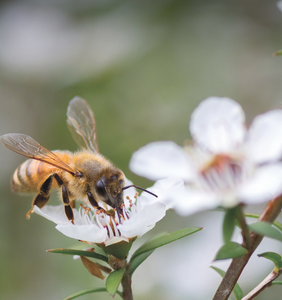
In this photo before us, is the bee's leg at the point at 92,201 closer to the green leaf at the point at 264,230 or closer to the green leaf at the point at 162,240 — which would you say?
the green leaf at the point at 162,240

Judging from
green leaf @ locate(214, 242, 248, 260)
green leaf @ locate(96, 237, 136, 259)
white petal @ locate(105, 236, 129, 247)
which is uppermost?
green leaf @ locate(214, 242, 248, 260)

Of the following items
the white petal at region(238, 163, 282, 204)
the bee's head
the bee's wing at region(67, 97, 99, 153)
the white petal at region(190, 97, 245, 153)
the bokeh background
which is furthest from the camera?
the bokeh background

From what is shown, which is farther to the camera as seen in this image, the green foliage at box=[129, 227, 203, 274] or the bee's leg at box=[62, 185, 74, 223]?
the bee's leg at box=[62, 185, 74, 223]

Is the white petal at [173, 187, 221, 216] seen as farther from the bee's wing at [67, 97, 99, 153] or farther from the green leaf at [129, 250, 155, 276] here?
the bee's wing at [67, 97, 99, 153]

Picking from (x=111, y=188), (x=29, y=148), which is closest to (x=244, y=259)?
(x=111, y=188)

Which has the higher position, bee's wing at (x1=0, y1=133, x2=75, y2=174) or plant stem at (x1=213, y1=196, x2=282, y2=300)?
bee's wing at (x1=0, y1=133, x2=75, y2=174)

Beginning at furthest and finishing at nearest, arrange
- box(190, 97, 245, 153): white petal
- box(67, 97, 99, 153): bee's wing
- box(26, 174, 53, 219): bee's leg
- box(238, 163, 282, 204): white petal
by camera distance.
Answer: box(67, 97, 99, 153): bee's wing, box(26, 174, 53, 219): bee's leg, box(190, 97, 245, 153): white petal, box(238, 163, 282, 204): white petal

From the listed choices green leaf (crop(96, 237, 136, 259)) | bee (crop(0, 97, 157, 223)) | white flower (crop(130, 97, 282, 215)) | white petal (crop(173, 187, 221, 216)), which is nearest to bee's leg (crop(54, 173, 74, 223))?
bee (crop(0, 97, 157, 223))
